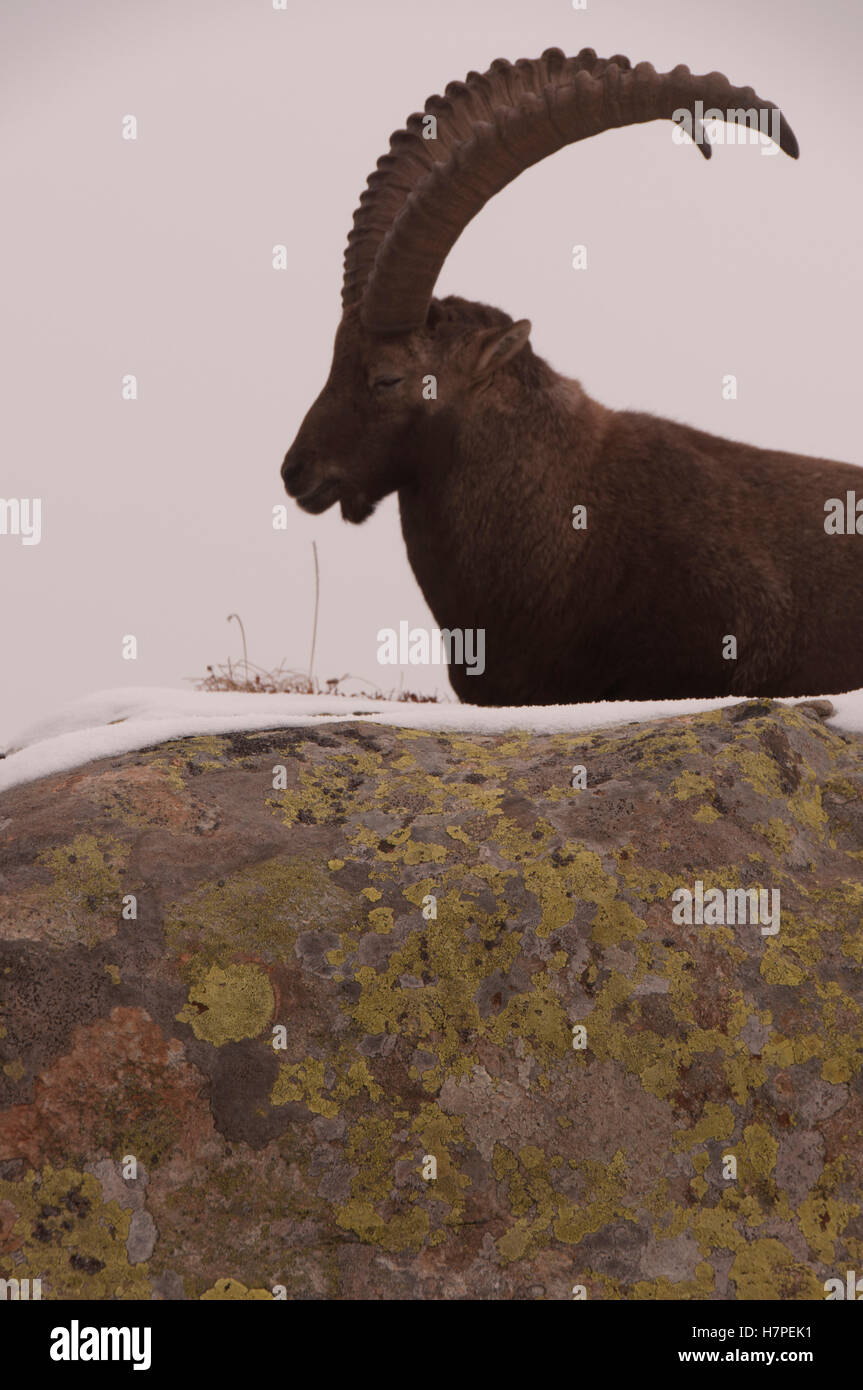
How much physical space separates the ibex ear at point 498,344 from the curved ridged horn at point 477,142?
0.36 metres

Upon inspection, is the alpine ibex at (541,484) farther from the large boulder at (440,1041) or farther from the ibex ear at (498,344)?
the large boulder at (440,1041)

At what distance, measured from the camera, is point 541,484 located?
600 cm

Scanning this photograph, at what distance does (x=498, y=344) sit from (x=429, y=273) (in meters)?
0.53

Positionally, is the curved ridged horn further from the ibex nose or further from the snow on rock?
the snow on rock

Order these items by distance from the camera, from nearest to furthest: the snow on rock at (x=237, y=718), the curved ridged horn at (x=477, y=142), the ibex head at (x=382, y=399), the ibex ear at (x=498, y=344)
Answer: the snow on rock at (x=237, y=718) < the curved ridged horn at (x=477, y=142) < the ibex head at (x=382, y=399) < the ibex ear at (x=498, y=344)

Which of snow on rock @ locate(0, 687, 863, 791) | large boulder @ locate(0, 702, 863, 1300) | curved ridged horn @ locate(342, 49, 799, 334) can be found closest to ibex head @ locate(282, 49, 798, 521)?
curved ridged horn @ locate(342, 49, 799, 334)

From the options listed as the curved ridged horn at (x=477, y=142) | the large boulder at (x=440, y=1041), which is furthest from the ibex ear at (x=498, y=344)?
the large boulder at (x=440, y=1041)

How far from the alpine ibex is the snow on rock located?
1123mm

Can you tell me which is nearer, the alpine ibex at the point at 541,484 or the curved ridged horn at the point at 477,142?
the curved ridged horn at the point at 477,142

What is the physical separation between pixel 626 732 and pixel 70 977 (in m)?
2.03

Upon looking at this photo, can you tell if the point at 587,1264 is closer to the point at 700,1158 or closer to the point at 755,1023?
the point at 700,1158

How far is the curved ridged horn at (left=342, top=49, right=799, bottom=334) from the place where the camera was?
215 inches

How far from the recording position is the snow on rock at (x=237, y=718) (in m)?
4.36
